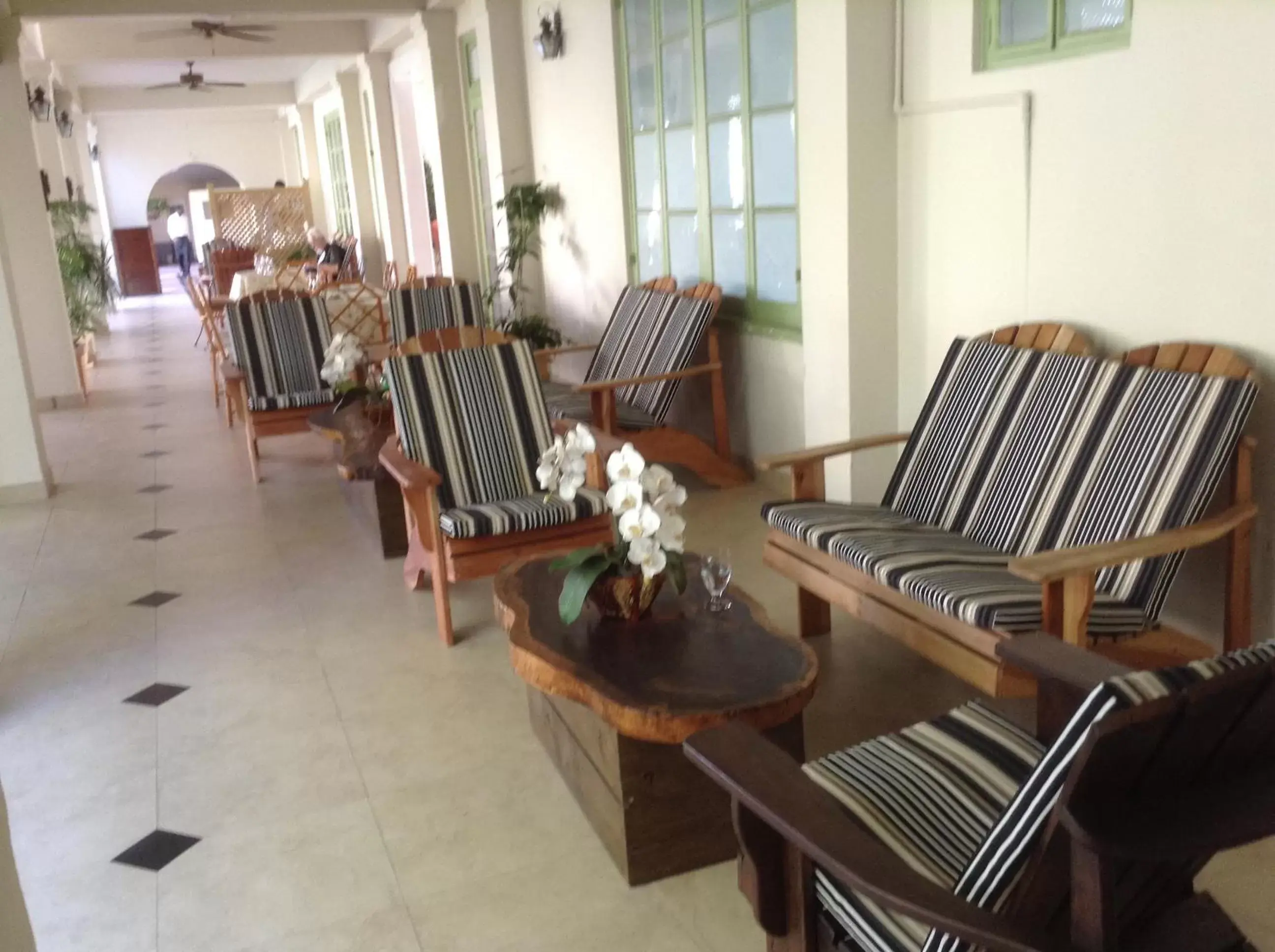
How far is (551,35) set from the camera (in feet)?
21.0

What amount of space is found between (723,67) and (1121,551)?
10.6ft

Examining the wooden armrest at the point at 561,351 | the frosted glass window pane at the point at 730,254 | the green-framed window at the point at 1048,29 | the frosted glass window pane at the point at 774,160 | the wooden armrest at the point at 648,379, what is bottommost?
the wooden armrest at the point at 648,379

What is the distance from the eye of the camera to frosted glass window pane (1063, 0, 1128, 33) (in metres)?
2.94

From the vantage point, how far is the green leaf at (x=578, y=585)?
2377 mm

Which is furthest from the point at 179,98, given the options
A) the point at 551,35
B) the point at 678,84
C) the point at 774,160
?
the point at 774,160

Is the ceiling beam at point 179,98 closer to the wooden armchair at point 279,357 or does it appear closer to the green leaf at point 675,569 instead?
the wooden armchair at point 279,357

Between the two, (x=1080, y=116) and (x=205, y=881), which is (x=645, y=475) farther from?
(x=1080, y=116)

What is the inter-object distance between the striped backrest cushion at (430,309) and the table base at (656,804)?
432cm

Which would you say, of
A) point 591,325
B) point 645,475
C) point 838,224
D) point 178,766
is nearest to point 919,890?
point 645,475

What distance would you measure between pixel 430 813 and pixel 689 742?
114 centimetres

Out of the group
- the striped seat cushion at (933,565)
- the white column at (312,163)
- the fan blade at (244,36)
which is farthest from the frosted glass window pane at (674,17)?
the white column at (312,163)

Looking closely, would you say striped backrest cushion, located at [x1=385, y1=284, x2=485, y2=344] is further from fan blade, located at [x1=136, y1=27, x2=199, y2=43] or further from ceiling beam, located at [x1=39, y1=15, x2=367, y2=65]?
ceiling beam, located at [x1=39, y1=15, x2=367, y2=65]

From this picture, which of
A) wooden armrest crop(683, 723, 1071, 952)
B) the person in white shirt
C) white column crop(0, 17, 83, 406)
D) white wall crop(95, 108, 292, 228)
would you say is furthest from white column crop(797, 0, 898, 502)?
the person in white shirt

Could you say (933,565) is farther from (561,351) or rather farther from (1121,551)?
(561,351)
